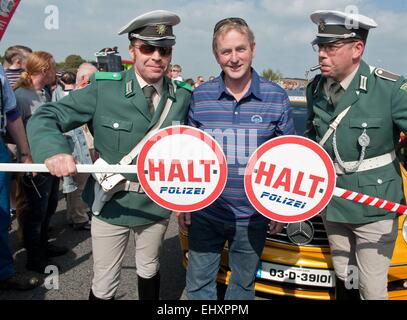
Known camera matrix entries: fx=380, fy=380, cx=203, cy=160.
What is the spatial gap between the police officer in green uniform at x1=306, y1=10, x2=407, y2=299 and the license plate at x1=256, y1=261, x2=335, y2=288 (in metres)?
0.39

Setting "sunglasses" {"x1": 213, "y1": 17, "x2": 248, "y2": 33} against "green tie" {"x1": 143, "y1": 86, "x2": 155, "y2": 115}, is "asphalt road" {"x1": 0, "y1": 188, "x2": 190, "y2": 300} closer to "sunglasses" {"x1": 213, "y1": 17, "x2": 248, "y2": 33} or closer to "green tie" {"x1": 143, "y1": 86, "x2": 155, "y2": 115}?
"green tie" {"x1": 143, "y1": 86, "x2": 155, "y2": 115}

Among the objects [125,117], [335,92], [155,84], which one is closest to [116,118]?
[125,117]

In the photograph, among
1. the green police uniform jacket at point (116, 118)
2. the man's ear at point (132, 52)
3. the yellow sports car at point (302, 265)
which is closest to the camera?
the green police uniform jacket at point (116, 118)

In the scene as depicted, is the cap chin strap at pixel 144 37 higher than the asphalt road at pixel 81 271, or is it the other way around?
the cap chin strap at pixel 144 37

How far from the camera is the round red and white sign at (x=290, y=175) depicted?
1917 mm

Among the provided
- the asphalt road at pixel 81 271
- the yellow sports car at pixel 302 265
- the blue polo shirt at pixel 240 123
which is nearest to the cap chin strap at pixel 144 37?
the blue polo shirt at pixel 240 123

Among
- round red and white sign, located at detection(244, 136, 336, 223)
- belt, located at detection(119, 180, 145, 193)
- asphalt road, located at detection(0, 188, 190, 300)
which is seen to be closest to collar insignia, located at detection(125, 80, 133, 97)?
belt, located at detection(119, 180, 145, 193)

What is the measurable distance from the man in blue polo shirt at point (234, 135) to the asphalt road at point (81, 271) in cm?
105

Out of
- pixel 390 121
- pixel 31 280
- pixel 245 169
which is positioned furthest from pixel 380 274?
pixel 31 280

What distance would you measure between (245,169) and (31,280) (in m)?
2.32

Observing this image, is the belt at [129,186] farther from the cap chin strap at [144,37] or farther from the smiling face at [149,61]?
the cap chin strap at [144,37]

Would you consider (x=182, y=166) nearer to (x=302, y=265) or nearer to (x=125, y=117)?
(x=125, y=117)

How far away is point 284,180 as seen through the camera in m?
1.93

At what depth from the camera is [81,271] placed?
12.0ft
